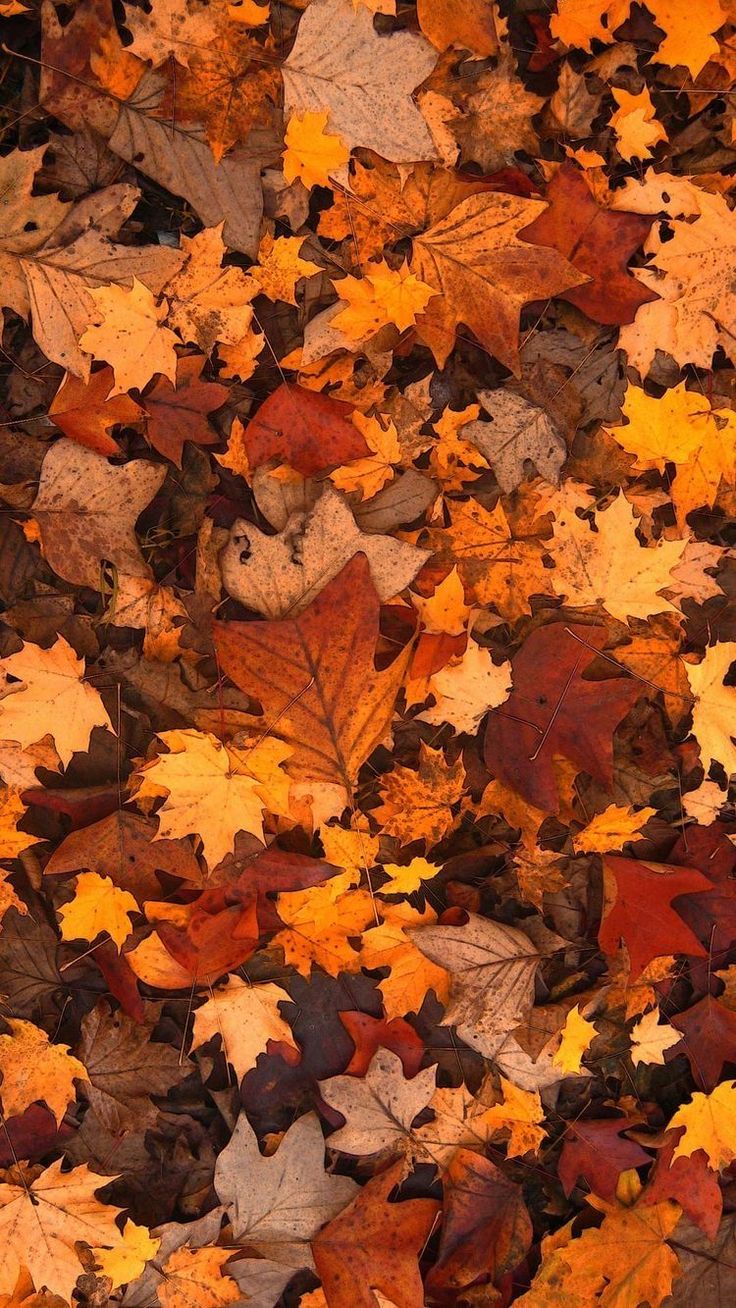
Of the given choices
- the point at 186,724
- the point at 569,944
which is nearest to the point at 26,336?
the point at 186,724

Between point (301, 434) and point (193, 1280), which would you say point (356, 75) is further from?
point (193, 1280)

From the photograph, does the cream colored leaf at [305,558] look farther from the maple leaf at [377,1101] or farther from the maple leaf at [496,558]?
the maple leaf at [377,1101]

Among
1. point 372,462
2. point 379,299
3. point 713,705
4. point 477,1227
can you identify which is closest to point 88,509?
point 372,462

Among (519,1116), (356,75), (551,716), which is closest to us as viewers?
(356,75)

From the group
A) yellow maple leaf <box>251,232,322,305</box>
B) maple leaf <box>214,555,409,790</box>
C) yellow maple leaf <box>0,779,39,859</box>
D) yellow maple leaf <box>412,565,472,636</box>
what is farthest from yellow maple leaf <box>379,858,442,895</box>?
yellow maple leaf <box>251,232,322,305</box>

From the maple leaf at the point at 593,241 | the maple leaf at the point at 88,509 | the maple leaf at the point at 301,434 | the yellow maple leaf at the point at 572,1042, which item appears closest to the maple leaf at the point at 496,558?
the maple leaf at the point at 301,434

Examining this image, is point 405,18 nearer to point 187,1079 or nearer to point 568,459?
point 568,459
